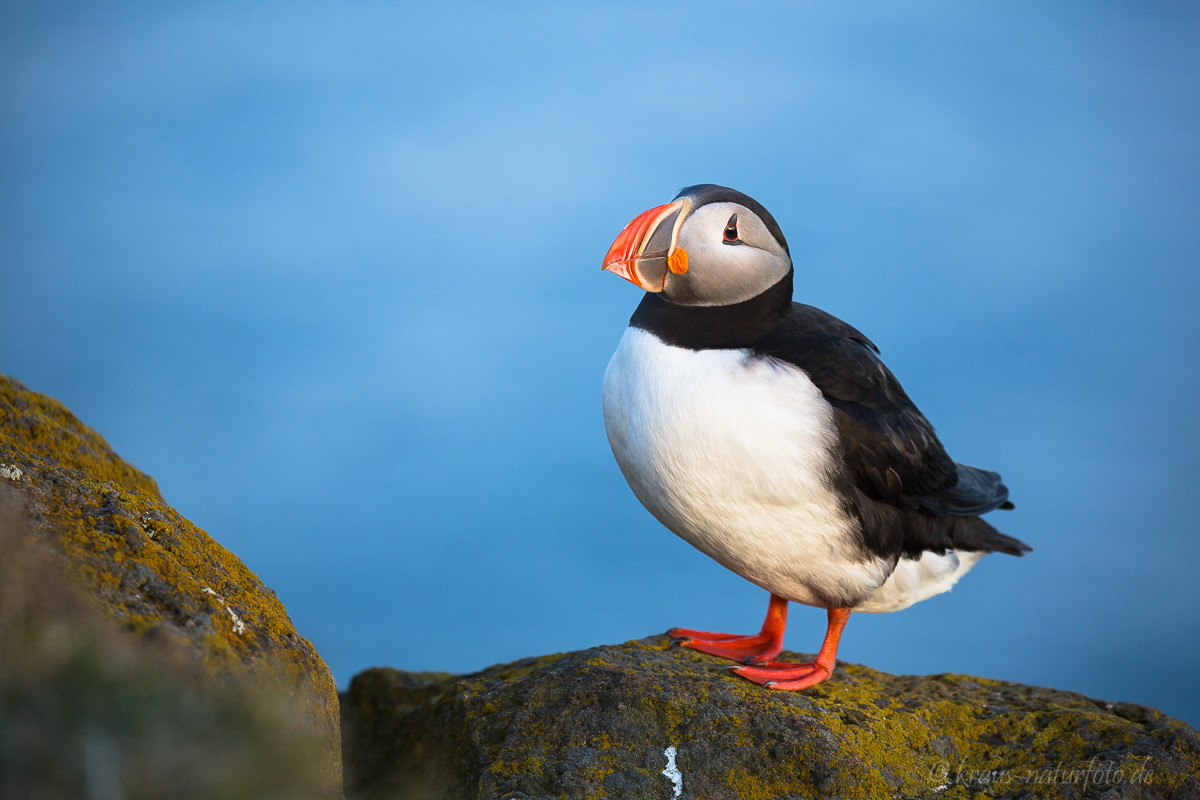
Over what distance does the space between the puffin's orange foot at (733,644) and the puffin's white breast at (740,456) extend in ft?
1.36

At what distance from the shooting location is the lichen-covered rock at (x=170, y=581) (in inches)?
96.5

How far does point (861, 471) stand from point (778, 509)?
1.24 ft

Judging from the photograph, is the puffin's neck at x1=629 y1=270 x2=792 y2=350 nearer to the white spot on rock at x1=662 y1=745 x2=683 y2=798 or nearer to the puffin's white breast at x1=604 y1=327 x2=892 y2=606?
the puffin's white breast at x1=604 y1=327 x2=892 y2=606

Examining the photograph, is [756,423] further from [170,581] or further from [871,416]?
[170,581]

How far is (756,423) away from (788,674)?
3.23 ft

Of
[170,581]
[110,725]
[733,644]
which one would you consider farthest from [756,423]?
[110,725]

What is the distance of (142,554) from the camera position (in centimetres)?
263

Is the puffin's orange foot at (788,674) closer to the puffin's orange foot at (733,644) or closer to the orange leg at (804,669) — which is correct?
the orange leg at (804,669)

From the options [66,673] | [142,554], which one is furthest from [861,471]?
[66,673]

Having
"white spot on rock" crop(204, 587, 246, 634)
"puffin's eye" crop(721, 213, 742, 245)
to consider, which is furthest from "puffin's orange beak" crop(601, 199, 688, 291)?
"white spot on rock" crop(204, 587, 246, 634)

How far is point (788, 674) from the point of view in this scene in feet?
12.8

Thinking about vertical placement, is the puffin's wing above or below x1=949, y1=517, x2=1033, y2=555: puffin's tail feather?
above

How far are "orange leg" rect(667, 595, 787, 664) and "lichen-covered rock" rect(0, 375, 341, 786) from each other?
68.0 inches

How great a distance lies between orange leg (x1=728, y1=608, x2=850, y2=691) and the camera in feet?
12.4
